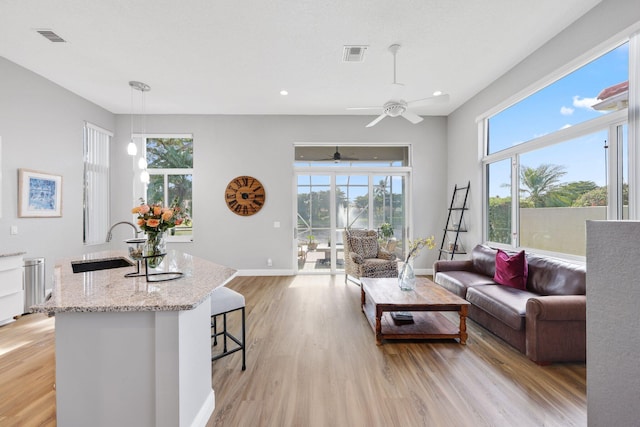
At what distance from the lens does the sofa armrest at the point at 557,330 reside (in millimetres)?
2246

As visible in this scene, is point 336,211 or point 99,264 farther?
point 336,211

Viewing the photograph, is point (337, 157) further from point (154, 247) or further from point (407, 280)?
point (154, 247)

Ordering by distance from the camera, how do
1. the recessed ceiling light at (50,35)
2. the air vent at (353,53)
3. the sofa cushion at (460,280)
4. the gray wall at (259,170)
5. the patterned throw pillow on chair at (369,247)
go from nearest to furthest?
1. the recessed ceiling light at (50,35)
2. the air vent at (353,53)
3. the sofa cushion at (460,280)
4. the patterned throw pillow on chair at (369,247)
5. the gray wall at (259,170)

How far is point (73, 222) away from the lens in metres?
4.46

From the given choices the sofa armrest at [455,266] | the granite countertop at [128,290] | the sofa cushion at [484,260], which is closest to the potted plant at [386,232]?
the sofa armrest at [455,266]

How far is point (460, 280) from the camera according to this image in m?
3.51

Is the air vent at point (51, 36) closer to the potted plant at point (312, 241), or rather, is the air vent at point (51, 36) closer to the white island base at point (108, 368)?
the white island base at point (108, 368)

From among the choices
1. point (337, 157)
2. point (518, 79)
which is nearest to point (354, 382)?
point (518, 79)

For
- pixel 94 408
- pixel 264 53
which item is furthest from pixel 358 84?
Answer: pixel 94 408

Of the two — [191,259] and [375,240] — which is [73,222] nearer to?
[191,259]

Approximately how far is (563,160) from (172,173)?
243 inches

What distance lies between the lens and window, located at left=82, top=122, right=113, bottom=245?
4824mm

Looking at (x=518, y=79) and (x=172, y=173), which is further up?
(x=518, y=79)

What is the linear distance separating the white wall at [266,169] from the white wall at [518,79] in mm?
456
